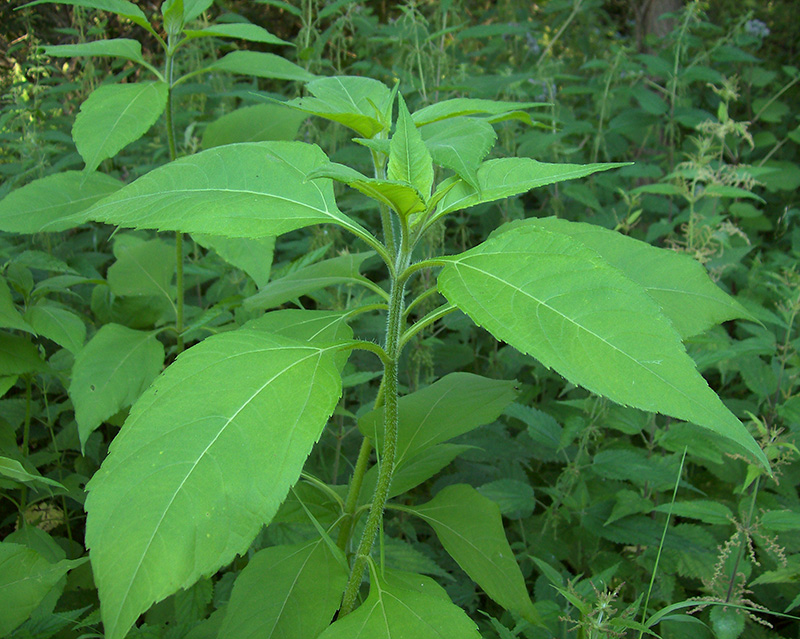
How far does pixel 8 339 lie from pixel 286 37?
215 inches

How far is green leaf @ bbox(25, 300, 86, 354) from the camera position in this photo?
5.20ft

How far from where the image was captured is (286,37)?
6195mm

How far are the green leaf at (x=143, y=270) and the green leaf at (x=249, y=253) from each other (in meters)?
0.43

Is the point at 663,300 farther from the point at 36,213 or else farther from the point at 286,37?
the point at 286,37

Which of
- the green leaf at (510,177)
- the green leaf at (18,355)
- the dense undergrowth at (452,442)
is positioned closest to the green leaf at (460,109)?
the dense undergrowth at (452,442)

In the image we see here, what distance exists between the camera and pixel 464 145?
1027mm

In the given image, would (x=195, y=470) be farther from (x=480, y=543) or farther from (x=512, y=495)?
(x=512, y=495)

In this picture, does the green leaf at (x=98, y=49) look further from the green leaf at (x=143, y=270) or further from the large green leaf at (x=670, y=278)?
the large green leaf at (x=670, y=278)

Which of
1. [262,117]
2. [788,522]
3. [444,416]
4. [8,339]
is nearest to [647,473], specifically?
[788,522]

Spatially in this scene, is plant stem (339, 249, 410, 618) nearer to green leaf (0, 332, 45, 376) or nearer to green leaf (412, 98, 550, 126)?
green leaf (412, 98, 550, 126)

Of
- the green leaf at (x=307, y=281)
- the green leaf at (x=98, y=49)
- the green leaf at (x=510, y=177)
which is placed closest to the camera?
the green leaf at (x=510, y=177)

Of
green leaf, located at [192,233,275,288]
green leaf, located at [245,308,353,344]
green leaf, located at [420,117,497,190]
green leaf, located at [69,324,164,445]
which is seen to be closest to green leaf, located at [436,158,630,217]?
green leaf, located at [420,117,497,190]

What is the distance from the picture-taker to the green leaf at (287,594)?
1065 mm

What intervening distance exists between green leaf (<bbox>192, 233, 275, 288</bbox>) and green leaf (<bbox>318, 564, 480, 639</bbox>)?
2.60 feet
